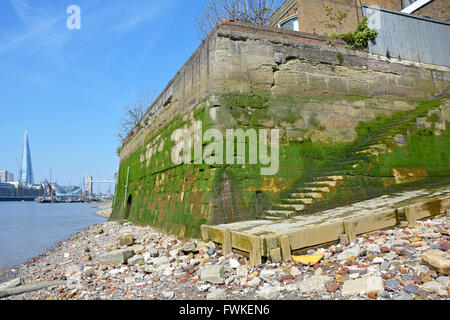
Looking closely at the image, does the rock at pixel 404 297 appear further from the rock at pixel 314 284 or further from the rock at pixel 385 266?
the rock at pixel 314 284

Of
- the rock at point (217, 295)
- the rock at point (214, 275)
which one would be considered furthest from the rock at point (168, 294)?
the rock at point (217, 295)

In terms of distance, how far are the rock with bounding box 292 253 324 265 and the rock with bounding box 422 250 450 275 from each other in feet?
3.45

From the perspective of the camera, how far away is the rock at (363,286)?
2.75 metres

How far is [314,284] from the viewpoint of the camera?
3.06m

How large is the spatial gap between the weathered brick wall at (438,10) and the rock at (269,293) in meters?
18.6

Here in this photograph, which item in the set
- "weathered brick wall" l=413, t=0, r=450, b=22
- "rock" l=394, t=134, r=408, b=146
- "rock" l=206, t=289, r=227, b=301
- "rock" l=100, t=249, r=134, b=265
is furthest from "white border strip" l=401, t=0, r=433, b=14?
"rock" l=206, t=289, r=227, b=301

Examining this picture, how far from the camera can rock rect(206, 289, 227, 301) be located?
3221 millimetres

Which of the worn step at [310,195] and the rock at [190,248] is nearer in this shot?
the rock at [190,248]

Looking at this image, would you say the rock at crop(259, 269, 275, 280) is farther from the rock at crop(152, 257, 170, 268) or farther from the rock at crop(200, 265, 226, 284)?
the rock at crop(152, 257, 170, 268)

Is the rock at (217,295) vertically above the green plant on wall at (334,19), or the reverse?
the green plant on wall at (334,19)

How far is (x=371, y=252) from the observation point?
3.58m

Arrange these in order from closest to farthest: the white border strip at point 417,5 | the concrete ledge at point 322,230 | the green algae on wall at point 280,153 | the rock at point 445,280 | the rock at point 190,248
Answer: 1. the rock at point 445,280
2. the concrete ledge at point 322,230
3. the rock at point 190,248
4. the green algae on wall at point 280,153
5. the white border strip at point 417,5

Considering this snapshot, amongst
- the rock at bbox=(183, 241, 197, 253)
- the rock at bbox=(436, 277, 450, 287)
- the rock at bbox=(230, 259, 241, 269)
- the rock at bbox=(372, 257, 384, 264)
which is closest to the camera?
the rock at bbox=(436, 277, 450, 287)
